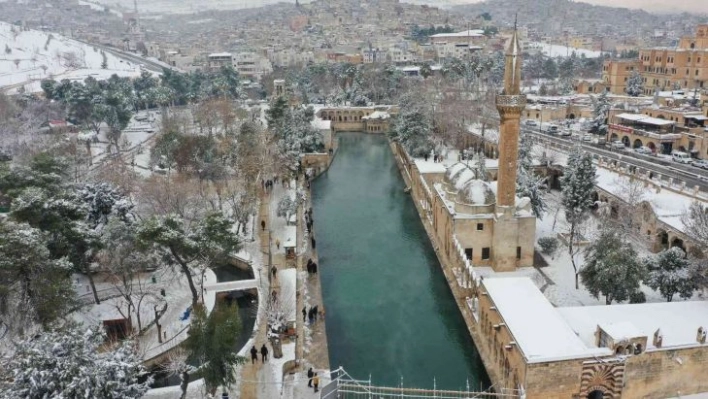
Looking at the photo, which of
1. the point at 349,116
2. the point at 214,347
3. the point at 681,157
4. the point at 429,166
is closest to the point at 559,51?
the point at 349,116

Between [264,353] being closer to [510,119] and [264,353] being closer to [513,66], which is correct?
[510,119]

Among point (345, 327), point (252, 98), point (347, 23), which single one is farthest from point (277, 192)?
point (347, 23)

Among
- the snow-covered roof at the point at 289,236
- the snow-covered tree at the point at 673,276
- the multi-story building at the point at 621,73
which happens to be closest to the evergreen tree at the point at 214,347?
the snow-covered roof at the point at 289,236

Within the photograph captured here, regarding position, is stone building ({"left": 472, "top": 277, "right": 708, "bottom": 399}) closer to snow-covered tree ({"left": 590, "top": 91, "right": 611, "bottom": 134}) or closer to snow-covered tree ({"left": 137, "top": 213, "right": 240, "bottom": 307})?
snow-covered tree ({"left": 137, "top": 213, "right": 240, "bottom": 307})

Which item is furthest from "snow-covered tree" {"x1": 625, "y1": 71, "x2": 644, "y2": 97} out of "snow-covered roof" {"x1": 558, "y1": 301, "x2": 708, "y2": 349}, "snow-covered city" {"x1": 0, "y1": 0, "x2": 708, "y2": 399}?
"snow-covered roof" {"x1": 558, "y1": 301, "x2": 708, "y2": 349}

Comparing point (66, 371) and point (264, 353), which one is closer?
point (66, 371)

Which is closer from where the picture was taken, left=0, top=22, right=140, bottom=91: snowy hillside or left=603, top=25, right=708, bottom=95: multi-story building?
left=603, top=25, right=708, bottom=95: multi-story building
